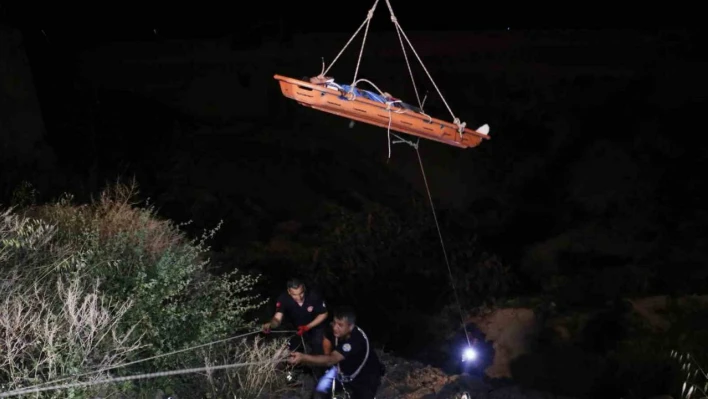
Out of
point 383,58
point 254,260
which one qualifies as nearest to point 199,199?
point 254,260

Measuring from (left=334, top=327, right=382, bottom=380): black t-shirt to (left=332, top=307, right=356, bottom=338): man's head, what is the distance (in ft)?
0.24

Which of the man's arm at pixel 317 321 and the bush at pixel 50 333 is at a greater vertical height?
the bush at pixel 50 333

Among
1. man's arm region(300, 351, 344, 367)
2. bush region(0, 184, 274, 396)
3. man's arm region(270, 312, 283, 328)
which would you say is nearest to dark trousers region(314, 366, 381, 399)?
man's arm region(300, 351, 344, 367)

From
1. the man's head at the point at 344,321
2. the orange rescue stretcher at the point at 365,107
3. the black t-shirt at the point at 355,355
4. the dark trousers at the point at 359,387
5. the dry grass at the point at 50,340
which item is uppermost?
the orange rescue stretcher at the point at 365,107

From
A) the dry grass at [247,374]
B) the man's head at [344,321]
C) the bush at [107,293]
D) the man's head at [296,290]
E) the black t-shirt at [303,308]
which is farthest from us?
the black t-shirt at [303,308]

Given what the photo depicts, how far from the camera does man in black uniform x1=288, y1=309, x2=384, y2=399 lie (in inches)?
227

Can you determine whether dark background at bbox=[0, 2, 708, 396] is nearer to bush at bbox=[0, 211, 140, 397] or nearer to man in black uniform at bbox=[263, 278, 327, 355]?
man in black uniform at bbox=[263, 278, 327, 355]

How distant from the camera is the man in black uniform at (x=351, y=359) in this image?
5762 millimetres

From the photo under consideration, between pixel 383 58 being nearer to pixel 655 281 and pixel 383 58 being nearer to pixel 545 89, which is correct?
pixel 545 89

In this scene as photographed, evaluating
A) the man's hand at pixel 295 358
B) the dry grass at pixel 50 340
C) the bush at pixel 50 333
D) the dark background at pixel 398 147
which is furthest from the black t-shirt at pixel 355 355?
the dark background at pixel 398 147

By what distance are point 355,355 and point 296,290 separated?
1202 mm

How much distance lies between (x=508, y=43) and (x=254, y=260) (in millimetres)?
9073

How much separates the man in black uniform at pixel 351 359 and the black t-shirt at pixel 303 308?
902mm

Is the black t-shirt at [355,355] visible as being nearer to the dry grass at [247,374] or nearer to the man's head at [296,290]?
the dry grass at [247,374]
